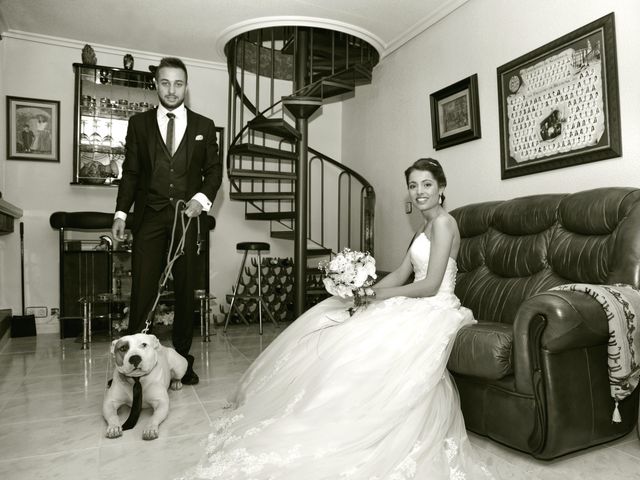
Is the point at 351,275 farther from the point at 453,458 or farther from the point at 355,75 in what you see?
the point at 355,75

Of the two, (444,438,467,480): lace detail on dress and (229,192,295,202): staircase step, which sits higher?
(229,192,295,202): staircase step

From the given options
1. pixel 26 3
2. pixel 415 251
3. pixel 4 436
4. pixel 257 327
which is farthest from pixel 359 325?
pixel 26 3

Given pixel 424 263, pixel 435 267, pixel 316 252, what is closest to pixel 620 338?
pixel 435 267

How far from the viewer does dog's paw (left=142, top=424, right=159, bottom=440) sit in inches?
82.4

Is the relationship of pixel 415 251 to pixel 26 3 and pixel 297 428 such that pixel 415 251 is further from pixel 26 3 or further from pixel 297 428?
pixel 26 3

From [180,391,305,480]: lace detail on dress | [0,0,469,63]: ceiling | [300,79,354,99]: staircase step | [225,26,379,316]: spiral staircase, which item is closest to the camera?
[180,391,305,480]: lace detail on dress

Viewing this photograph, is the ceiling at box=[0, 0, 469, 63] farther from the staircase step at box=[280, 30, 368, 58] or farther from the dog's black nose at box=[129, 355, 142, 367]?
the dog's black nose at box=[129, 355, 142, 367]

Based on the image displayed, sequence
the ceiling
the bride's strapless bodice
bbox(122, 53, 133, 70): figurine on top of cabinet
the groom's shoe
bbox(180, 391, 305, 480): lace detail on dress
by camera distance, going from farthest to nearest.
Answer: bbox(122, 53, 133, 70): figurine on top of cabinet < the ceiling < the groom's shoe < the bride's strapless bodice < bbox(180, 391, 305, 480): lace detail on dress

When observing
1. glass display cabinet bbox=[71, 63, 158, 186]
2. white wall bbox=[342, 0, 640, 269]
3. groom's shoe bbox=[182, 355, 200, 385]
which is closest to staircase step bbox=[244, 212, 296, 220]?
white wall bbox=[342, 0, 640, 269]

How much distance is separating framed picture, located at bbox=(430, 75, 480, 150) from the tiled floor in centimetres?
259

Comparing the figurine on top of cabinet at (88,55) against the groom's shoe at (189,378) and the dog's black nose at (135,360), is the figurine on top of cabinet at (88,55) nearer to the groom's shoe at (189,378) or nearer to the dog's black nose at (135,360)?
the groom's shoe at (189,378)

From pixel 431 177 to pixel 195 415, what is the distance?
1.69 metres

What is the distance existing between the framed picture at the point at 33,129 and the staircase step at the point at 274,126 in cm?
207

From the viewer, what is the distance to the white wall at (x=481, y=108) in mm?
2861
